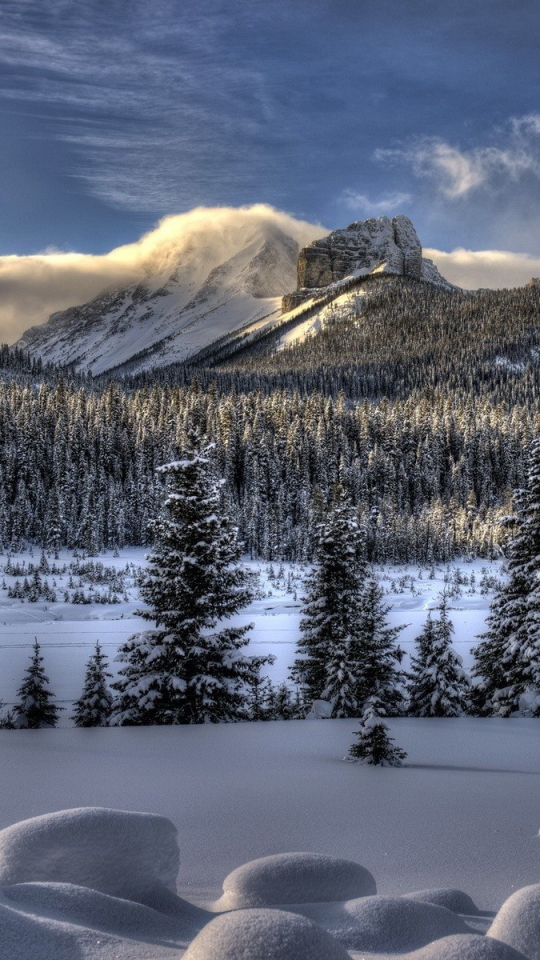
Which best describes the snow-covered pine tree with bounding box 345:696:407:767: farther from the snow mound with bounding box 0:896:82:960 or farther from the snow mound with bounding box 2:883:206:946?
the snow mound with bounding box 0:896:82:960

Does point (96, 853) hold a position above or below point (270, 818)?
above

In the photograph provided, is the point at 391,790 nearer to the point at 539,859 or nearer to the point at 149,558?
the point at 539,859

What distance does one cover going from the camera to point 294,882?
312 cm

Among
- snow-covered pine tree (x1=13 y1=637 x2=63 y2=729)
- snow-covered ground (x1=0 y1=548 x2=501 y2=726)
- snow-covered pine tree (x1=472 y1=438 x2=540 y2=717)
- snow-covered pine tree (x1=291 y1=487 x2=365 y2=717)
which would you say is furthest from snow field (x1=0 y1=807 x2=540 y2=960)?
snow-covered pine tree (x1=291 y1=487 x2=365 y2=717)

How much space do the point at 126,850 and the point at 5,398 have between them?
381ft

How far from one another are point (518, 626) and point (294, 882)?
45.8ft

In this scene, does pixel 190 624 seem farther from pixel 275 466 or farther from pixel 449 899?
pixel 275 466

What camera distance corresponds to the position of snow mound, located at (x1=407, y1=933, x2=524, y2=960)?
2.03 meters

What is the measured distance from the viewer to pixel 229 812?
4.86 m

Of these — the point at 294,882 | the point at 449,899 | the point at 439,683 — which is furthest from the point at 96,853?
the point at 439,683

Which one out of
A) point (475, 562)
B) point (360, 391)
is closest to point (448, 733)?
point (475, 562)

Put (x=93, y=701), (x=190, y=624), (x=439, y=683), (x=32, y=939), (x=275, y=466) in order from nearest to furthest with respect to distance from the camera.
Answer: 1. (x=32, y=939)
2. (x=93, y=701)
3. (x=439, y=683)
4. (x=190, y=624)
5. (x=275, y=466)

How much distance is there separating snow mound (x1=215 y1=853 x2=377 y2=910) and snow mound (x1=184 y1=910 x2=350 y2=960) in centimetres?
104

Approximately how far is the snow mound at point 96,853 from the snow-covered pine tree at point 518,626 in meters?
12.2
